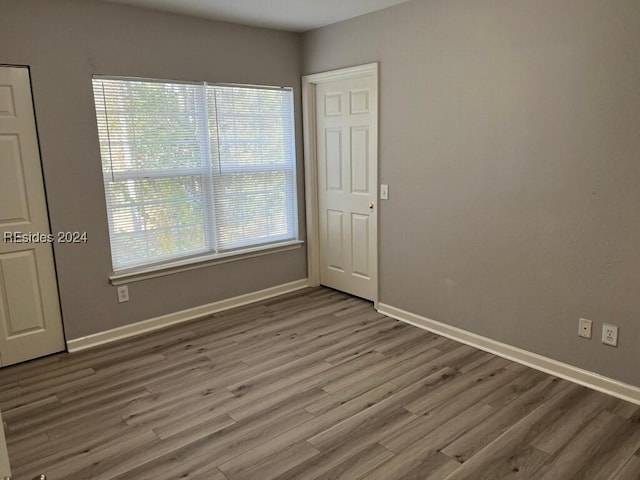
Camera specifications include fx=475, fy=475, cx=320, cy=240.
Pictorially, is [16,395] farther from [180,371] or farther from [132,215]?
[132,215]

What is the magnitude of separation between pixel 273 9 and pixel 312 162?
1451 mm

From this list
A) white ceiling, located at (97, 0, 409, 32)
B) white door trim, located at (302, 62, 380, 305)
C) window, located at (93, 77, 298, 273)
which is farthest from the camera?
white door trim, located at (302, 62, 380, 305)

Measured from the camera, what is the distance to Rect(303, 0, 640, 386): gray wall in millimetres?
2580

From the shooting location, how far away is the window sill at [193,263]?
12.0 ft

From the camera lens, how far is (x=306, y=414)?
2.61 m

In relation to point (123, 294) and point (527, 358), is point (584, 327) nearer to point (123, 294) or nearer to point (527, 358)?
point (527, 358)

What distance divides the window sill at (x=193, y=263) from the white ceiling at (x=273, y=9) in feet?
6.39

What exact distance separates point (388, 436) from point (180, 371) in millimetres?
1485

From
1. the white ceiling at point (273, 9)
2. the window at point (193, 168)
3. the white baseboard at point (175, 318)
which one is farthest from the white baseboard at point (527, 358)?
the white ceiling at point (273, 9)

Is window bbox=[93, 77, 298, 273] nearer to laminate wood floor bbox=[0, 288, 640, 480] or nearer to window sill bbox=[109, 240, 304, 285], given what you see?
window sill bbox=[109, 240, 304, 285]

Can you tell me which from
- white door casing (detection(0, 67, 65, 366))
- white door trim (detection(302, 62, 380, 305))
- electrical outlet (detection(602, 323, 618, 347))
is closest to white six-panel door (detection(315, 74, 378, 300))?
white door trim (detection(302, 62, 380, 305))

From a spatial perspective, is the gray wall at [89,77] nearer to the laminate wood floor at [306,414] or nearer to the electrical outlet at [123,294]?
the electrical outlet at [123,294]

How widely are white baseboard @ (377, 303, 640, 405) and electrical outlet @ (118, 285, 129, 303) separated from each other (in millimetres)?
2113

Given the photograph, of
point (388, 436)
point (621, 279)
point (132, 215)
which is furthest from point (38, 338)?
point (621, 279)
